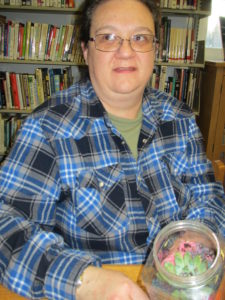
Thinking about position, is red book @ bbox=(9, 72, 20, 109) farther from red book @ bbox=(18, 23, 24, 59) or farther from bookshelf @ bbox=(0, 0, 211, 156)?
red book @ bbox=(18, 23, 24, 59)

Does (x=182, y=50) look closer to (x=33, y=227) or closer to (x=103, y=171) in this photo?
(x=103, y=171)

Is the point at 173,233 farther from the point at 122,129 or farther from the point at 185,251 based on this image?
the point at 122,129

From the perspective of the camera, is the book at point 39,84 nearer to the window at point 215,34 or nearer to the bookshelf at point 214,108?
the bookshelf at point 214,108

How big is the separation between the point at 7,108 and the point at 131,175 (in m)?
1.88

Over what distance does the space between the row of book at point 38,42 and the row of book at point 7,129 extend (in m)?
0.53

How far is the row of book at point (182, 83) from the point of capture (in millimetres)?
2406

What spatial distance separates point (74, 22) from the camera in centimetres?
227

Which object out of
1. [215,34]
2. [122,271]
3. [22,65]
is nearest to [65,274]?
[122,271]

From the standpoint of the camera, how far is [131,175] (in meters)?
0.87

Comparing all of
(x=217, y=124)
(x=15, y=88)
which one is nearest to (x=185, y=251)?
(x=217, y=124)

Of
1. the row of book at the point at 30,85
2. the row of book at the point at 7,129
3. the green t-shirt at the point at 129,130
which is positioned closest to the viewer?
the green t-shirt at the point at 129,130

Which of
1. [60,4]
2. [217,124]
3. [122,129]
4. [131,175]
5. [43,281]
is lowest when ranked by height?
[217,124]

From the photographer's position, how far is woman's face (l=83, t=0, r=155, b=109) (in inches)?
32.9

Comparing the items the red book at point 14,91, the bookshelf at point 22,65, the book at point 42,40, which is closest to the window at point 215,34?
the bookshelf at point 22,65
